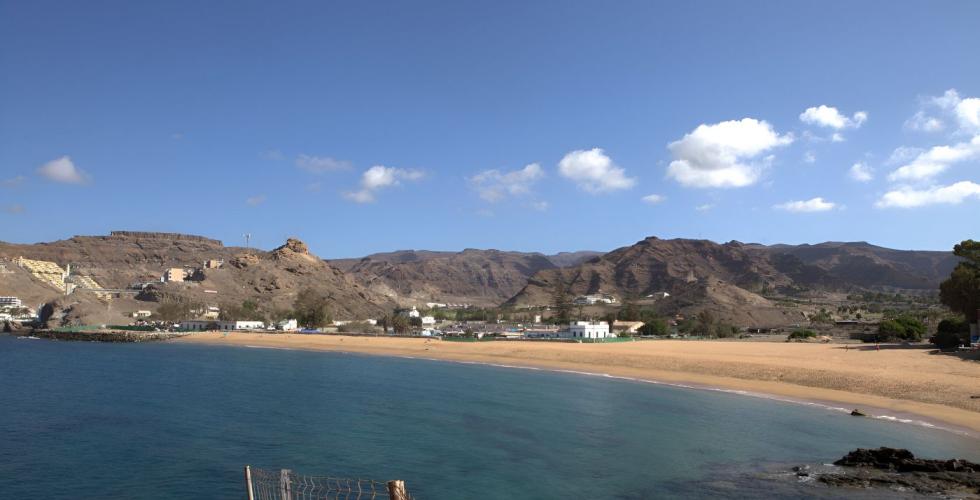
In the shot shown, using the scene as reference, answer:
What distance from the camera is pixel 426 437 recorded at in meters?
26.5

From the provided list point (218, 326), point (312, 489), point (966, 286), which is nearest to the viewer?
point (312, 489)

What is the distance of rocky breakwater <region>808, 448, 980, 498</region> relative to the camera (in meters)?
18.5

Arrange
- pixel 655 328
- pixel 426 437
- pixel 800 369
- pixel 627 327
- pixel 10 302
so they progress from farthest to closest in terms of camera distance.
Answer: pixel 10 302 → pixel 627 327 → pixel 655 328 → pixel 800 369 → pixel 426 437

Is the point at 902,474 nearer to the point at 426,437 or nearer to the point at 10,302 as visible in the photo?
the point at 426,437

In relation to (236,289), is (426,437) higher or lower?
lower

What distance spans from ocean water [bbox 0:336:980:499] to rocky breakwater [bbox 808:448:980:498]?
1.47 metres

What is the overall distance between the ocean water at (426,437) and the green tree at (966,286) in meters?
30.2

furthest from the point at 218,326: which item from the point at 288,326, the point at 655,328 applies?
the point at 655,328

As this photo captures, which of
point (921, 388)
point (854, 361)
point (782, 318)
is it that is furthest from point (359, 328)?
point (921, 388)

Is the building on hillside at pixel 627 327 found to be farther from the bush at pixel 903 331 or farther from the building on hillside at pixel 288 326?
the building on hillside at pixel 288 326

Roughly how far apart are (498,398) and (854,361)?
30.4 m

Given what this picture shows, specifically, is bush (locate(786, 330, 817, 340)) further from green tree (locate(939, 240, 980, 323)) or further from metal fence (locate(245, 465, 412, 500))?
metal fence (locate(245, 465, 412, 500))

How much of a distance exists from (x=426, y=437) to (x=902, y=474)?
17148mm

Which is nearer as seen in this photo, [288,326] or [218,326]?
[218,326]
